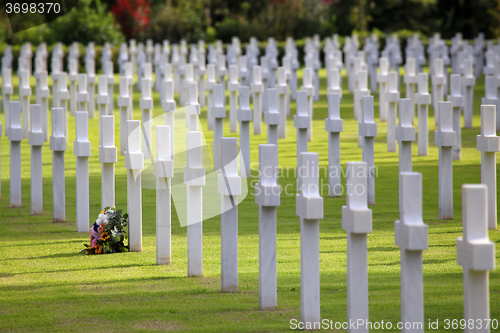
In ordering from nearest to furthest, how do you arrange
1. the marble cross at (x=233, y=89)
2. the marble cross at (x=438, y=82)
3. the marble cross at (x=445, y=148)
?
the marble cross at (x=445, y=148) → the marble cross at (x=438, y=82) → the marble cross at (x=233, y=89)

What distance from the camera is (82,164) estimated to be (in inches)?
313

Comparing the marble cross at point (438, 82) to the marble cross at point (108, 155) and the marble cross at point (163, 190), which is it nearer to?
the marble cross at point (108, 155)

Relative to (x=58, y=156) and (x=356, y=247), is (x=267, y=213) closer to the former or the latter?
(x=356, y=247)

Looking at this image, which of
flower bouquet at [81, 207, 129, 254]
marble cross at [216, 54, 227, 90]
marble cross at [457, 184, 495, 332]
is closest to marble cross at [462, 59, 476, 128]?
marble cross at [216, 54, 227, 90]

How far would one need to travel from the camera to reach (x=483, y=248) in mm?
3682

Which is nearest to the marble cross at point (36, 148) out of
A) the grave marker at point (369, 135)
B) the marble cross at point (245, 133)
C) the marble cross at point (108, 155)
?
the marble cross at point (108, 155)

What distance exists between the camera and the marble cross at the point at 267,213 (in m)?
4.97

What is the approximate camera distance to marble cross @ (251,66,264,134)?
14616 millimetres

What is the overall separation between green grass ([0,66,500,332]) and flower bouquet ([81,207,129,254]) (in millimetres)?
140

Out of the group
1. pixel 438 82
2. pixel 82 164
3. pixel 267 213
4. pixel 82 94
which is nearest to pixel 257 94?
pixel 82 94

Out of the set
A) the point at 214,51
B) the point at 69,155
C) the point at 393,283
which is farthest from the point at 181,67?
the point at 393,283

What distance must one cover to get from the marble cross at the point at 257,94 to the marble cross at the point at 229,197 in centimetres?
919

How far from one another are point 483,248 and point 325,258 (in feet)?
10.4

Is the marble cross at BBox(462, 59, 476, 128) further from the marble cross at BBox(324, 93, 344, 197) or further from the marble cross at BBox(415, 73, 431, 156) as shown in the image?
the marble cross at BBox(324, 93, 344, 197)
